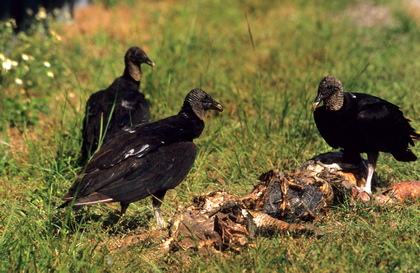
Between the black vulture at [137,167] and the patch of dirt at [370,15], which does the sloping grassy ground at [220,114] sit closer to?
the patch of dirt at [370,15]

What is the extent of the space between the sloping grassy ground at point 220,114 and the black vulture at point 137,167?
20 cm

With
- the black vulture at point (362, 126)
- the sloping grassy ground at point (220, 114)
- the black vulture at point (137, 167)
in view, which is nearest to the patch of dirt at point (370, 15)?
the sloping grassy ground at point (220, 114)

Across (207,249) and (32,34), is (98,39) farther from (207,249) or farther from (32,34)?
(207,249)

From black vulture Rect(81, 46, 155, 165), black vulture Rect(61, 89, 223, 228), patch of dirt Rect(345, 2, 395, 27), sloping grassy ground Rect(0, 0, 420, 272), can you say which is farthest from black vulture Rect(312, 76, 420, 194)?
patch of dirt Rect(345, 2, 395, 27)

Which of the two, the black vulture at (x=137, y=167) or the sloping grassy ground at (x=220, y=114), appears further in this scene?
the black vulture at (x=137, y=167)

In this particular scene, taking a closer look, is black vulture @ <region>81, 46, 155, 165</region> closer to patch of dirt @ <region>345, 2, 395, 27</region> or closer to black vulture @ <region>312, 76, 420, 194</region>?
black vulture @ <region>312, 76, 420, 194</region>

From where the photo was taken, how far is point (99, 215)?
3.86 m

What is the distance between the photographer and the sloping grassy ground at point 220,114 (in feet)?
9.98

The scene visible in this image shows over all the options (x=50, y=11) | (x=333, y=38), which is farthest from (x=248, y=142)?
(x=50, y=11)

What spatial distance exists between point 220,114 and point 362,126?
1722mm

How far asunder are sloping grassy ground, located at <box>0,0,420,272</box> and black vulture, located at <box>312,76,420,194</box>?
0.35 metres

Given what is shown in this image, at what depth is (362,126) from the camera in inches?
152

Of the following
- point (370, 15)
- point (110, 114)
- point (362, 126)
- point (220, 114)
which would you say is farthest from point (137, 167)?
point (370, 15)

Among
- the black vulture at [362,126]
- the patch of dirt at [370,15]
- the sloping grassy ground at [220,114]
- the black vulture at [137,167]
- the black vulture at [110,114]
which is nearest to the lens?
the sloping grassy ground at [220,114]
